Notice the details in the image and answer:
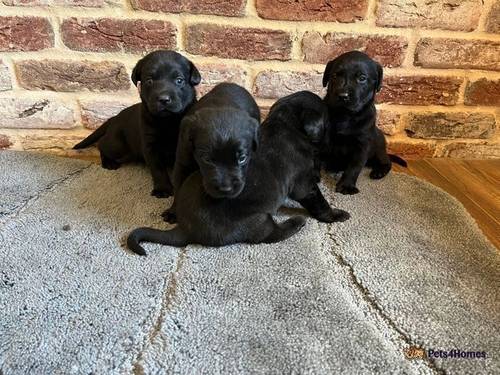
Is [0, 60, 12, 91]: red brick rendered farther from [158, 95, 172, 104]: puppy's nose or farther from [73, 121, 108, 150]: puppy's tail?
[158, 95, 172, 104]: puppy's nose

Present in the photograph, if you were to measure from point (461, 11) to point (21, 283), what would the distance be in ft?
5.94

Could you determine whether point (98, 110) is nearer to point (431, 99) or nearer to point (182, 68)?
point (182, 68)

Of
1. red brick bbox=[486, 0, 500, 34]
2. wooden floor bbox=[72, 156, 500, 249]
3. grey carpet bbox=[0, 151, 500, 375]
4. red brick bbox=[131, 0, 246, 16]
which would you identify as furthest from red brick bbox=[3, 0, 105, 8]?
red brick bbox=[486, 0, 500, 34]

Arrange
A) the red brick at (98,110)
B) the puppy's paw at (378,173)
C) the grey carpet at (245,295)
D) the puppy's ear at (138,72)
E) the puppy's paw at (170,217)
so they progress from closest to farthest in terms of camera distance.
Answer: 1. the grey carpet at (245,295)
2. the puppy's paw at (170,217)
3. the puppy's ear at (138,72)
4. the puppy's paw at (378,173)
5. the red brick at (98,110)

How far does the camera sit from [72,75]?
176cm

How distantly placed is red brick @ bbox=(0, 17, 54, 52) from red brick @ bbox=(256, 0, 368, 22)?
2.72 feet

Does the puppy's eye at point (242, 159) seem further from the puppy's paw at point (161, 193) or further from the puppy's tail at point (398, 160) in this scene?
the puppy's tail at point (398, 160)

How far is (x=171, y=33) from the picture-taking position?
1717 millimetres

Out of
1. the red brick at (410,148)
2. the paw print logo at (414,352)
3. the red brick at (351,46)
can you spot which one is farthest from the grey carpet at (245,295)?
Result: the red brick at (351,46)

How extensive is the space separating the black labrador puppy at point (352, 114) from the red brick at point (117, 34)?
661 millimetres

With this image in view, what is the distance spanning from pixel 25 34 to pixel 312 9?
112cm

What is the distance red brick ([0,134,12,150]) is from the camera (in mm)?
1871

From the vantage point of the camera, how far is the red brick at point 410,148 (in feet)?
6.51

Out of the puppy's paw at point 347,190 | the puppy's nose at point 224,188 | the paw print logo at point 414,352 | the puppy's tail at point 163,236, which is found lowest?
the puppy's paw at point 347,190
